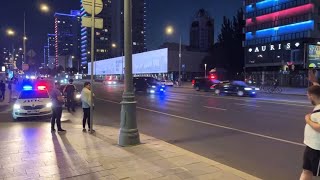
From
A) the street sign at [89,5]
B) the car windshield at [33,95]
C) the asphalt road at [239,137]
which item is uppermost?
the street sign at [89,5]

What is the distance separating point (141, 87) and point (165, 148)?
3157 cm

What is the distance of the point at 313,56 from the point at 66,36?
5319cm

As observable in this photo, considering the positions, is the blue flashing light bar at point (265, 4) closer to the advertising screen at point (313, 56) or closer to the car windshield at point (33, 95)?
the advertising screen at point (313, 56)

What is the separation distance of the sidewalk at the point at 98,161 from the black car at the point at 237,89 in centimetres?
2462

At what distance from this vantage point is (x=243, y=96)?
3412 centimetres

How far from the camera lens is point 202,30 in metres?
166

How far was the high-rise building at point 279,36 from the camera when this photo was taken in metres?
62.4

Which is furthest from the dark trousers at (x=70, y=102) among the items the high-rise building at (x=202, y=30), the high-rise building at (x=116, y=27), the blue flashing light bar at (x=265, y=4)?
the high-rise building at (x=202, y=30)

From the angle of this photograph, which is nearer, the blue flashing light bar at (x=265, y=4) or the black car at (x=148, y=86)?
the black car at (x=148, y=86)

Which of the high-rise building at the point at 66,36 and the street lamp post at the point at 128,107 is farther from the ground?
the high-rise building at the point at 66,36

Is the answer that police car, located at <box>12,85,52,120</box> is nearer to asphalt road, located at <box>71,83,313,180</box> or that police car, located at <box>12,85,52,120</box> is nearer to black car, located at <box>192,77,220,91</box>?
asphalt road, located at <box>71,83,313,180</box>

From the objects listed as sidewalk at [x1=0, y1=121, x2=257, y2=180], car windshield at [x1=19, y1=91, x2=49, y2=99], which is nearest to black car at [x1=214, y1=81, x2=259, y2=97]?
car windshield at [x1=19, y1=91, x2=49, y2=99]

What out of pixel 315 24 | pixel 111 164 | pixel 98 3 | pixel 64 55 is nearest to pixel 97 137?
pixel 111 164

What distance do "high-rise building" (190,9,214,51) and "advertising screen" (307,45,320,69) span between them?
125168mm
